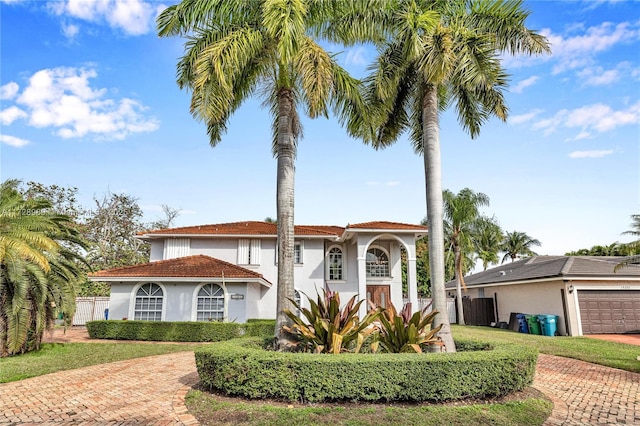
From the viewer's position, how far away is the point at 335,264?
2308 cm

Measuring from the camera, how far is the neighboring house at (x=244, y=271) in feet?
59.5

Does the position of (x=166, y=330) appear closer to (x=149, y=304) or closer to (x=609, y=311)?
(x=149, y=304)

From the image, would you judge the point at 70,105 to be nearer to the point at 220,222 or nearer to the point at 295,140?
the point at 295,140

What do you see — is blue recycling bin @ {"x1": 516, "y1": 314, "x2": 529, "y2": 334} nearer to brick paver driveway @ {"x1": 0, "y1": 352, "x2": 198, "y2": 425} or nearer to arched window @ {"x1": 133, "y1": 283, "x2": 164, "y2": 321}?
brick paver driveway @ {"x1": 0, "y1": 352, "x2": 198, "y2": 425}

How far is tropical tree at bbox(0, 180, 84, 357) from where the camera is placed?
11.3 meters

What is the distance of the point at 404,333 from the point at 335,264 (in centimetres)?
1511

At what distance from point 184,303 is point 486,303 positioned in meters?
20.3

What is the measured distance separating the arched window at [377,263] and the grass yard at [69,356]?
11.8 meters

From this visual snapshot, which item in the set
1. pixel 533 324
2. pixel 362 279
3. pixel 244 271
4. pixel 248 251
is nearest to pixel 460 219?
pixel 533 324

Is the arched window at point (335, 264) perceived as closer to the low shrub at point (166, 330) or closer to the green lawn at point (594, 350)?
the low shrub at point (166, 330)

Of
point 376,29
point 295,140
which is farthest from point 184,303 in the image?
point 376,29

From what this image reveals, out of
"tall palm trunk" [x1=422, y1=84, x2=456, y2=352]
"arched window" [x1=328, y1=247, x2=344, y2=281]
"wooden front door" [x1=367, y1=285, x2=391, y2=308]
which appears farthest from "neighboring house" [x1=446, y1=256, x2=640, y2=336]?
"tall palm trunk" [x1=422, y1=84, x2=456, y2=352]

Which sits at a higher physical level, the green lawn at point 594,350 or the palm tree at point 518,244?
the palm tree at point 518,244

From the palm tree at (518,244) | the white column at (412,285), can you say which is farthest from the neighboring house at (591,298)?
the palm tree at (518,244)
